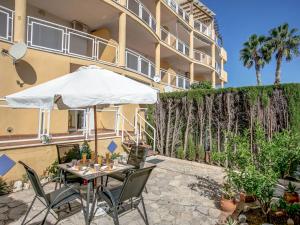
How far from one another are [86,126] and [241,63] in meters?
23.4

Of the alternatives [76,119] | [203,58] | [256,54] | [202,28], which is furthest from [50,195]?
[256,54]

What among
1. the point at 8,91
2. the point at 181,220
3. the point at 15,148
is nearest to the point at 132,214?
the point at 181,220

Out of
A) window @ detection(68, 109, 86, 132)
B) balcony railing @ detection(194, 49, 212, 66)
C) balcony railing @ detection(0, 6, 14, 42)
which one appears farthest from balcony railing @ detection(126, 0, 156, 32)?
balcony railing @ detection(194, 49, 212, 66)

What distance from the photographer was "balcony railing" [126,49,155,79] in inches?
510

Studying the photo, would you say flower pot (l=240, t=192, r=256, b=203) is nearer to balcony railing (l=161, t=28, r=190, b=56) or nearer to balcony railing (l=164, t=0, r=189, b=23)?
balcony railing (l=161, t=28, r=190, b=56)

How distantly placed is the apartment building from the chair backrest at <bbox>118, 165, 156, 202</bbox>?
3.82m

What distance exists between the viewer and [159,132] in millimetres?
11398

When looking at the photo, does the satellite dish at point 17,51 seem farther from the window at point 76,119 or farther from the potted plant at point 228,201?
the potted plant at point 228,201

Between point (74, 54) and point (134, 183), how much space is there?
25.0 ft

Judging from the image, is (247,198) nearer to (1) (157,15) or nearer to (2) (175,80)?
(1) (157,15)

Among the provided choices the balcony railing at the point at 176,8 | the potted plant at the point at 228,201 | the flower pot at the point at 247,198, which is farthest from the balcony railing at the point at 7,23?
the balcony railing at the point at 176,8

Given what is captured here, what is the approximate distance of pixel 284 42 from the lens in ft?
70.2

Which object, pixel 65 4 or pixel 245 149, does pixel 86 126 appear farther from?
pixel 65 4

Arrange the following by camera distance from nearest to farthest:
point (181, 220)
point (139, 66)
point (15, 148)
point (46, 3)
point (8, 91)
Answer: point (181, 220)
point (15, 148)
point (8, 91)
point (46, 3)
point (139, 66)
